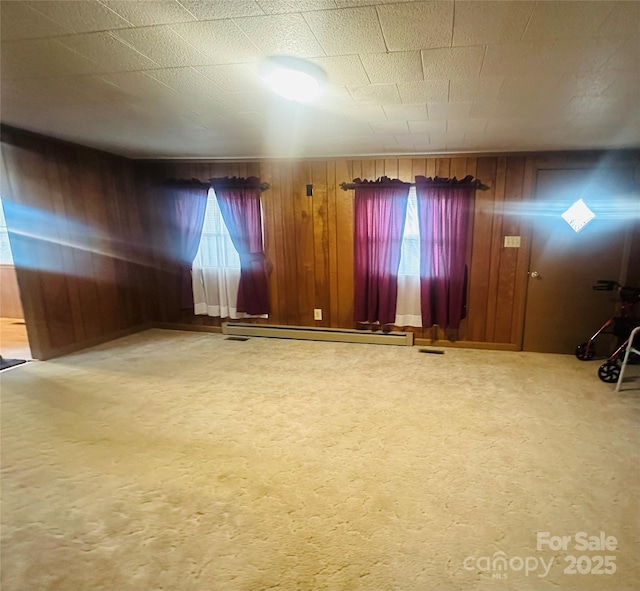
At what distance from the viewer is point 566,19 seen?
1.42m

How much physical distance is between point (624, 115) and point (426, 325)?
2468mm

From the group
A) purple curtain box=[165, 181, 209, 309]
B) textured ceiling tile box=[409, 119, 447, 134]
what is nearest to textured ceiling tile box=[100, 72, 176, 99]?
textured ceiling tile box=[409, 119, 447, 134]

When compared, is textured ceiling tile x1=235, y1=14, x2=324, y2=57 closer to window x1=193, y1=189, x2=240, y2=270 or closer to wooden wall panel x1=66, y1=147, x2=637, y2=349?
wooden wall panel x1=66, y1=147, x2=637, y2=349

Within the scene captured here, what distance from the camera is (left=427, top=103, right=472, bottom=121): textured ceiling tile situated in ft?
7.90

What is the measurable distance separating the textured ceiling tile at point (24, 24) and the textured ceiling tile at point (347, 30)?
112 centimetres

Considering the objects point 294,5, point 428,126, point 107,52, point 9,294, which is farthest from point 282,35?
point 9,294

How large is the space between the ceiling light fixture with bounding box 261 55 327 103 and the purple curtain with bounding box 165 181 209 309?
2674 mm

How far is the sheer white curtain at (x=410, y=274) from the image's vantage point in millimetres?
4086

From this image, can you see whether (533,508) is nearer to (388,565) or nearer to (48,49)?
(388,565)

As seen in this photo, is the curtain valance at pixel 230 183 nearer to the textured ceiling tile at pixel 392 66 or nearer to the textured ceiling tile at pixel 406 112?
the textured ceiling tile at pixel 406 112

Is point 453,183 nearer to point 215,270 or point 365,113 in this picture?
point 365,113

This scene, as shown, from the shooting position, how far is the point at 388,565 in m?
1.48

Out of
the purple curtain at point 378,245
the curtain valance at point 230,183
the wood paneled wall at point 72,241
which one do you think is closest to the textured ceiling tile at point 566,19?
the purple curtain at point 378,245

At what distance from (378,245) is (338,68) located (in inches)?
94.6
